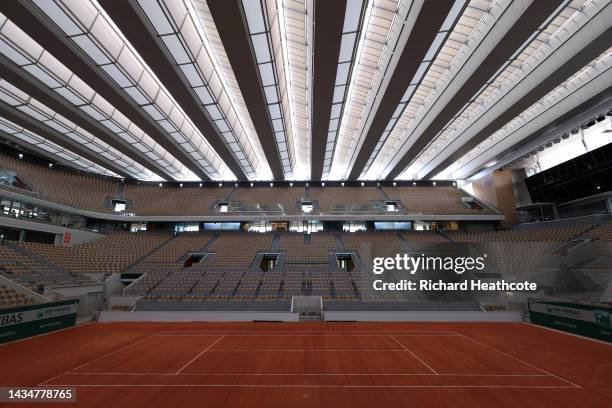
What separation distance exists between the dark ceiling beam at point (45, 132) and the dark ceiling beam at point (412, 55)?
24.5m

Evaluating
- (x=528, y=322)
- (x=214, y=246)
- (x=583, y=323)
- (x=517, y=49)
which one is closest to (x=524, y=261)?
(x=528, y=322)

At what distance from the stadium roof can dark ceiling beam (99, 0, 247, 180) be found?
0.06 meters

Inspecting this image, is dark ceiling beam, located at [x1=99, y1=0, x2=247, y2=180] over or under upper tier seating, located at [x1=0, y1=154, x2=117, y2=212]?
over

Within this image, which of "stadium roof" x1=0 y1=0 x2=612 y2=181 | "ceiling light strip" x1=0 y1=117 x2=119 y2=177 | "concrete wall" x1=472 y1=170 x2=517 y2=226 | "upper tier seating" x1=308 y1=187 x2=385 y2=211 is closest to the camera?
"stadium roof" x1=0 y1=0 x2=612 y2=181

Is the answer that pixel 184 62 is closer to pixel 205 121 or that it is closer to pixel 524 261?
pixel 205 121

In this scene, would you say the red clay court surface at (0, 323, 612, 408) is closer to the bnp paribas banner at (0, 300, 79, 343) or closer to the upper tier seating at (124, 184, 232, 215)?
the bnp paribas banner at (0, 300, 79, 343)

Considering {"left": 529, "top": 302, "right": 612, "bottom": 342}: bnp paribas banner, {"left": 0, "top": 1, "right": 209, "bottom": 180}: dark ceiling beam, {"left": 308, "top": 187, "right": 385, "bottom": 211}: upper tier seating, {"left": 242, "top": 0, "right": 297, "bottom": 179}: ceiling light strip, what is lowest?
{"left": 529, "top": 302, "right": 612, "bottom": 342}: bnp paribas banner

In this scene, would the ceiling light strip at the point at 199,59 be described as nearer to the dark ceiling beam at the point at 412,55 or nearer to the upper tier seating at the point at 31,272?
the dark ceiling beam at the point at 412,55

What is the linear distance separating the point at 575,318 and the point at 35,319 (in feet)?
79.9

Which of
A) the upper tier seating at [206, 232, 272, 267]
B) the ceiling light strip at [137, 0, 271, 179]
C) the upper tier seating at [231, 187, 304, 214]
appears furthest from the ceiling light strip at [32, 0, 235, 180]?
the upper tier seating at [231, 187, 304, 214]

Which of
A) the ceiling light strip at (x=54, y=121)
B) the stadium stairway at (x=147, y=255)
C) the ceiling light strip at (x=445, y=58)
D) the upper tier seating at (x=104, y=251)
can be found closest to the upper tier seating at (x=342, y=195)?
the ceiling light strip at (x=445, y=58)

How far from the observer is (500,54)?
13531 mm

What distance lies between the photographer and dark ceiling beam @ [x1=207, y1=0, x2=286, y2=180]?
11086 millimetres

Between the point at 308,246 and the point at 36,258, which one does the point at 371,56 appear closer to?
the point at 308,246
